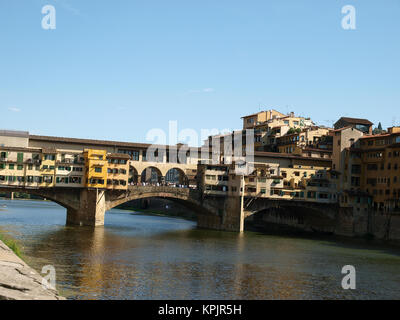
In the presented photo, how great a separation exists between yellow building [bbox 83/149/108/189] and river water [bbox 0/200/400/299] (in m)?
7.79

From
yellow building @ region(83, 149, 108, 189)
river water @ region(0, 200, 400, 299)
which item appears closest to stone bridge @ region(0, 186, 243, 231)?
yellow building @ region(83, 149, 108, 189)

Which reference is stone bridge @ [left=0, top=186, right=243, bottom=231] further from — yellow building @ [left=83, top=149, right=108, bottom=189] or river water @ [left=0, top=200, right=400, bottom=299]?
river water @ [left=0, top=200, right=400, bottom=299]

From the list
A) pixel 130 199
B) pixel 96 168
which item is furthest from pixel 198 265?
pixel 130 199

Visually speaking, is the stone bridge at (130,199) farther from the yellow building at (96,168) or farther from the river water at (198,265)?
the river water at (198,265)

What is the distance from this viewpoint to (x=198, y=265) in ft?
144

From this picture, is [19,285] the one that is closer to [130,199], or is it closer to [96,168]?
[96,168]

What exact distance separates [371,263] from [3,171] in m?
49.7

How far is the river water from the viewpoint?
33.5 meters

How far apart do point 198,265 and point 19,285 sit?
2206cm

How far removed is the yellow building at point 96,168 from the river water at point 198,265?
307 inches

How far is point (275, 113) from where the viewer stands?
394 ft

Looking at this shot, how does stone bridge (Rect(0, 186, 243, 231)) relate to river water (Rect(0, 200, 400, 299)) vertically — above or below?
above

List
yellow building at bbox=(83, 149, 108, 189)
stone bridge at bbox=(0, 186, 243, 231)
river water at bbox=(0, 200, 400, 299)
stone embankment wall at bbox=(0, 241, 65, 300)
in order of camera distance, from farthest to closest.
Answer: yellow building at bbox=(83, 149, 108, 189), stone bridge at bbox=(0, 186, 243, 231), river water at bbox=(0, 200, 400, 299), stone embankment wall at bbox=(0, 241, 65, 300)
